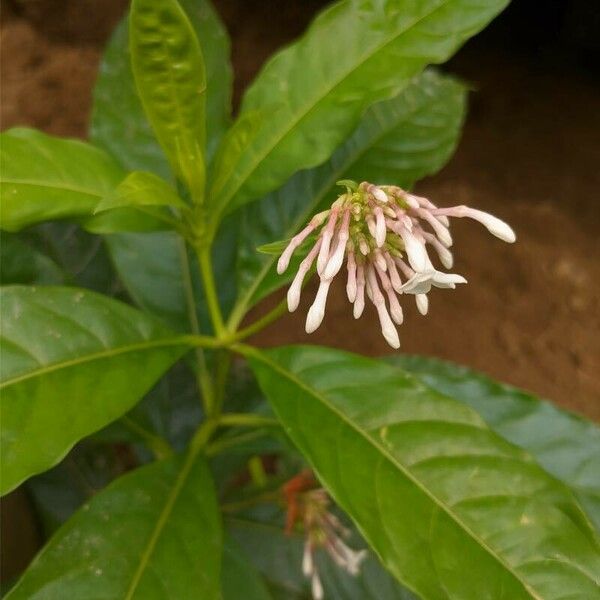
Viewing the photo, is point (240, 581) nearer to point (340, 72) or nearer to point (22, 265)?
point (22, 265)

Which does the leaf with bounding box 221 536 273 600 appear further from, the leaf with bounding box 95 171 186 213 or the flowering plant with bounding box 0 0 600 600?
the leaf with bounding box 95 171 186 213

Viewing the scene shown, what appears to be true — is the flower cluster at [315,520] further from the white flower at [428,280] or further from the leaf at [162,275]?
the white flower at [428,280]

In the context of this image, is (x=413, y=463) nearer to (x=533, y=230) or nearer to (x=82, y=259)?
(x=82, y=259)

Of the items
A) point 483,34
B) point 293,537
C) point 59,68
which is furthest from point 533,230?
point 59,68

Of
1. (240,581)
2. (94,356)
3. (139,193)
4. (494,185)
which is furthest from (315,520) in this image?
(494,185)

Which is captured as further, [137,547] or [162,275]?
[162,275]

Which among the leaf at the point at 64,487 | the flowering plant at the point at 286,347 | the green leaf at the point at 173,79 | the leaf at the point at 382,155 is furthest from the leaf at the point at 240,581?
the green leaf at the point at 173,79
